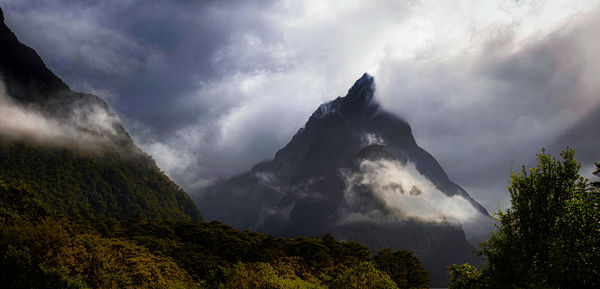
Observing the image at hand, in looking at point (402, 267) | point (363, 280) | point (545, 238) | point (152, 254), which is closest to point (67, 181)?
point (152, 254)

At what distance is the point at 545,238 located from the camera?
21562mm

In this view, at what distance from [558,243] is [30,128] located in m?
224

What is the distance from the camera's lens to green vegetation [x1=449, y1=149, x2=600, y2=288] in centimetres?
1816

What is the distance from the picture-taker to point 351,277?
20109 millimetres

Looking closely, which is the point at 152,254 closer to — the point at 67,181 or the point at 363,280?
the point at 363,280

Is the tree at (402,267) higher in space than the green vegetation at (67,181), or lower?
lower

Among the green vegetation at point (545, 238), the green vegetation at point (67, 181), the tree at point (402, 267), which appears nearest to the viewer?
the green vegetation at point (545, 238)

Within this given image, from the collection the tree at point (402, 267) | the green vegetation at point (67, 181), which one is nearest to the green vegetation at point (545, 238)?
the tree at point (402, 267)

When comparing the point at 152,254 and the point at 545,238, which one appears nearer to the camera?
the point at 545,238

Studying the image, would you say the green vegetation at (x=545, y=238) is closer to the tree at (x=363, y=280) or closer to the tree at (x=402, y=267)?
the tree at (x=363, y=280)

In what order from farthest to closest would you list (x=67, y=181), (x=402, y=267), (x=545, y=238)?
(x=67, y=181), (x=402, y=267), (x=545, y=238)

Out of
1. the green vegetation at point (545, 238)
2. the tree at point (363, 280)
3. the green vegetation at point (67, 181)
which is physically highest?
the green vegetation at point (67, 181)

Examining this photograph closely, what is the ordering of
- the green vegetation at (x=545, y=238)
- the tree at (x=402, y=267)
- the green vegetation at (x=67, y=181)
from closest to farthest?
the green vegetation at (x=545, y=238) → the tree at (x=402, y=267) → the green vegetation at (x=67, y=181)

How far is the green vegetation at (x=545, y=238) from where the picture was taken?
18.2m
